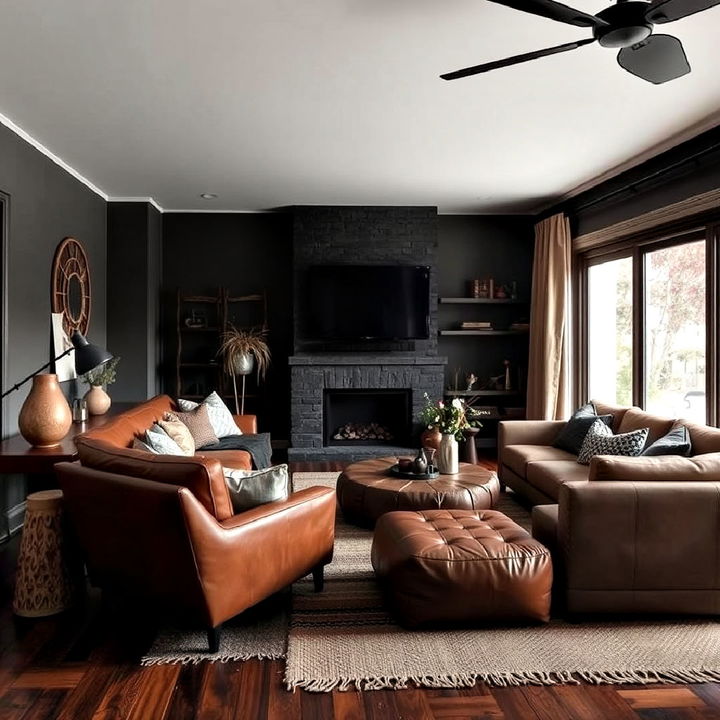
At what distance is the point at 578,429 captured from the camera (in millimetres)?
4812

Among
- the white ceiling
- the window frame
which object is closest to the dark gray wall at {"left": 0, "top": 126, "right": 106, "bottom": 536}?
the white ceiling

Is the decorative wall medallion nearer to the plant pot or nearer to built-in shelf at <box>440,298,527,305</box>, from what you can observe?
the plant pot

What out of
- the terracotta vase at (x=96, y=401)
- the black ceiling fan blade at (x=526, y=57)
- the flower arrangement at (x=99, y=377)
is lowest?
the terracotta vase at (x=96, y=401)

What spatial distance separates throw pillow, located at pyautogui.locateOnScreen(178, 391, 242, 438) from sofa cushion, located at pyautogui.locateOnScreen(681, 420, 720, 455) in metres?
3.32

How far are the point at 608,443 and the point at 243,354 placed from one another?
12.6ft

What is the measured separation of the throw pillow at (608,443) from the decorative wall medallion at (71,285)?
3.99 meters

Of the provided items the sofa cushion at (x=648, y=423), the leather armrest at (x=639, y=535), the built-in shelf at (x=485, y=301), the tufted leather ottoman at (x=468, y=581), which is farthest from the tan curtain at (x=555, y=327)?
the tufted leather ottoman at (x=468, y=581)

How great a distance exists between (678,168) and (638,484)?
2.79 meters

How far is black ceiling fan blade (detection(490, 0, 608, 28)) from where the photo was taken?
7.36ft

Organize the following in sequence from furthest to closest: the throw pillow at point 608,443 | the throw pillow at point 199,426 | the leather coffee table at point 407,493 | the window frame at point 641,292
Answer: the throw pillow at point 199,426
the window frame at point 641,292
the throw pillow at point 608,443
the leather coffee table at point 407,493

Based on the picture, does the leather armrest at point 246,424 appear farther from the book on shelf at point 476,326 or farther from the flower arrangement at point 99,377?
the book on shelf at point 476,326

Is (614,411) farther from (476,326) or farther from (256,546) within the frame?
(256,546)

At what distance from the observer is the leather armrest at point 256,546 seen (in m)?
2.42

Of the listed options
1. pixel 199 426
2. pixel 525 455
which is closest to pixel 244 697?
pixel 199 426
